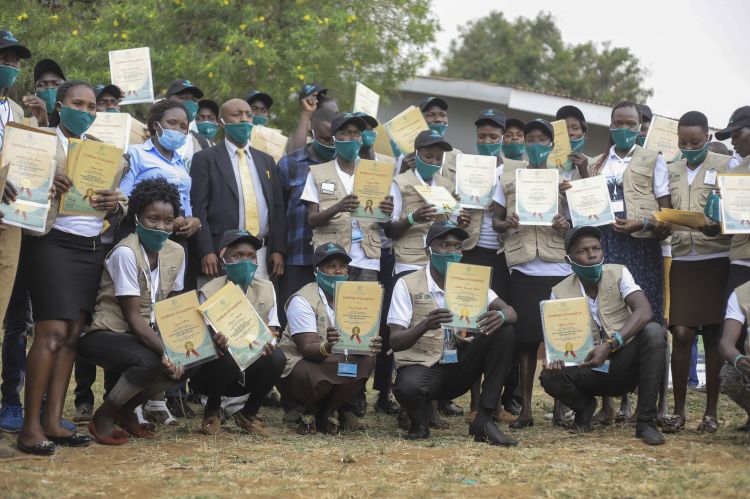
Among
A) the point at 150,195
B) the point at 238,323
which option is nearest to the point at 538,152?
the point at 238,323

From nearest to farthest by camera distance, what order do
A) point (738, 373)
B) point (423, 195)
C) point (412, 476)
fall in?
point (412, 476) → point (738, 373) → point (423, 195)

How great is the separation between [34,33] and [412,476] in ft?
28.0

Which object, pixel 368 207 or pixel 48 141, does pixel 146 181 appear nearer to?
pixel 48 141

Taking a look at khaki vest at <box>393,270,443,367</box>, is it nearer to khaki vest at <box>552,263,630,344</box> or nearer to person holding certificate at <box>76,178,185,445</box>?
khaki vest at <box>552,263,630,344</box>

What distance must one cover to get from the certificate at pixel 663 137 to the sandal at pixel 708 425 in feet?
7.98

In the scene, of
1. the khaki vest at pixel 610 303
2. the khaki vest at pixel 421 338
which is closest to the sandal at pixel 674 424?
the khaki vest at pixel 610 303

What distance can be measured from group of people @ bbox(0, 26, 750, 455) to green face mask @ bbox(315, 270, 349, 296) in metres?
0.03

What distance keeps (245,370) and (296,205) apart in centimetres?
165

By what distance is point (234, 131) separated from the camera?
793 cm

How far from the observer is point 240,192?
25.6 ft

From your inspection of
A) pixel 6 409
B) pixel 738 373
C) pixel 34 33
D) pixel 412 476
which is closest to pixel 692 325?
pixel 738 373

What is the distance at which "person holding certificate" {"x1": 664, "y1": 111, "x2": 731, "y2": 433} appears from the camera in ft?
23.7

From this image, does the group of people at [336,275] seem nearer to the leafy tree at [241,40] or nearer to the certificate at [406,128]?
the certificate at [406,128]

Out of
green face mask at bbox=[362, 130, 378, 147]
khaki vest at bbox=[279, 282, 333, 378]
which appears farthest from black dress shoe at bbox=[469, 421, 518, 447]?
green face mask at bbox=[362, 130, 378, 147]
